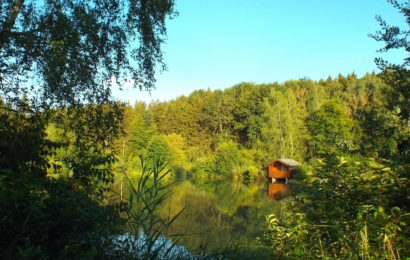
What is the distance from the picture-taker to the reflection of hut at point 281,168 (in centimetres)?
4497

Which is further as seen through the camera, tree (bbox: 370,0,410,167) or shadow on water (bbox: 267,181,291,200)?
shadow on water (bbox: 267,181,291,200)

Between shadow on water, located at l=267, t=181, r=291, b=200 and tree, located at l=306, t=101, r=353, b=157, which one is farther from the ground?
tree, located at l=306, t=101, r=353, b=157

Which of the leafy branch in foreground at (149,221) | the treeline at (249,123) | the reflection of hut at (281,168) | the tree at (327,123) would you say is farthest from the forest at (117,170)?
the reflection of hut at (281,168)

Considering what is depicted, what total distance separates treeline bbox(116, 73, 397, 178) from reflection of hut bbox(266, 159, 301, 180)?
244 cm

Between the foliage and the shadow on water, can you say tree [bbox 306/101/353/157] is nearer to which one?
the shadow on water

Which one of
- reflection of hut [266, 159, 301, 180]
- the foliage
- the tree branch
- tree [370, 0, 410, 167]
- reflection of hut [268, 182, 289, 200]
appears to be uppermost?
the tree branch

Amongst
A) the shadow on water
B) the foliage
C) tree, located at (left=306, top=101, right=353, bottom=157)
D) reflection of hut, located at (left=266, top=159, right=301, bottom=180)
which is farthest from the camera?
reflection of hut, located at (left=266, top=159, right=301, bottom=180)

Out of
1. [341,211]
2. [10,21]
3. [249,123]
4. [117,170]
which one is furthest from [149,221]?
[249,123]

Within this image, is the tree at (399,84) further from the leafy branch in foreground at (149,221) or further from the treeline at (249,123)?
the treeline at (249,123)

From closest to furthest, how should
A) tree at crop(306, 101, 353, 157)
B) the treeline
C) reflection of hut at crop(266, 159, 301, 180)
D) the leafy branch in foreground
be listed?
the leafy branch in foreground, tree at crop(306, 101, 353, 157), reflection of hut at crop(266, 159, 301, 180), the treeline

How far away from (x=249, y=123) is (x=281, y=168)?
16.4 meters

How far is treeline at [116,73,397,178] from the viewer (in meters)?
49.0

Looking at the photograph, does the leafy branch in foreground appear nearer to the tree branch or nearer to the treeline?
the tree branch

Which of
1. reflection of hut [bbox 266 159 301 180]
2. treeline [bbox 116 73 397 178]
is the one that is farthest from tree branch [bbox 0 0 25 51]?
reflection of hut [bbox 266 159 301 180]
